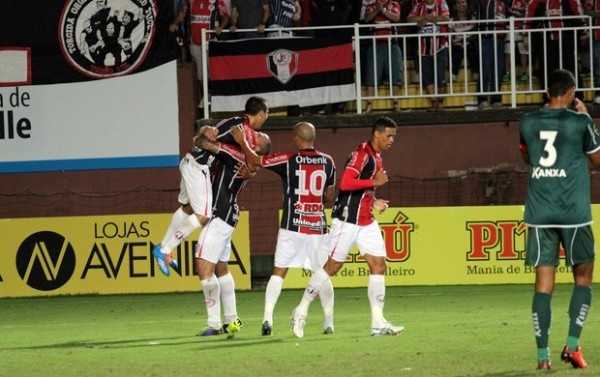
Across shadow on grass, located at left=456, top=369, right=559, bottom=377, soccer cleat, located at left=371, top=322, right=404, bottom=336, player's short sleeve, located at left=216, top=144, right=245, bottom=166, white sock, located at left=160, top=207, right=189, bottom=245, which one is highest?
player's short sleeve, located at left=216, top=144, right=245, bottom=166

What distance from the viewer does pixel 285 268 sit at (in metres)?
14.2

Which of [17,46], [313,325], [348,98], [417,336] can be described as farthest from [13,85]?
[417,336]

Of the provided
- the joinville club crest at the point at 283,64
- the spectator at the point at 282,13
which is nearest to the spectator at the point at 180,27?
the spectator at the point at 282,13

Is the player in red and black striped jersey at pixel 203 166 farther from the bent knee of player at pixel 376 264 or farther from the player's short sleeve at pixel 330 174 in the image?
the bent knee of player at pixel 376 264

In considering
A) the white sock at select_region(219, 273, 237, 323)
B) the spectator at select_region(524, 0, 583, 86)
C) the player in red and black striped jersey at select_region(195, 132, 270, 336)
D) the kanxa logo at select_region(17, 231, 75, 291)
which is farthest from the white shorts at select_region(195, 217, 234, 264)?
the spectator at select_region(524, 0, 583, 86)

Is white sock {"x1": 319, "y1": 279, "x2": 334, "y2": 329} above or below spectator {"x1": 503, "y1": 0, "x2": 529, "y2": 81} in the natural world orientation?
below

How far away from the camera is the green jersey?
1088cm

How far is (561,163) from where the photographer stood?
10.9 m

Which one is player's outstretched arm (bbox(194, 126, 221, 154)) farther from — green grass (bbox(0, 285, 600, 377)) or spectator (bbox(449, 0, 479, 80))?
spectator (bbox(449, 0, 479, 80))

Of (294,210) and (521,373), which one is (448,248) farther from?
(521,373)

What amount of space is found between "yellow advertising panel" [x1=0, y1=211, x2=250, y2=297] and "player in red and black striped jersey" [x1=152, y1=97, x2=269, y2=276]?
5368mm

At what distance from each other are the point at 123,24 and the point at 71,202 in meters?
2.95

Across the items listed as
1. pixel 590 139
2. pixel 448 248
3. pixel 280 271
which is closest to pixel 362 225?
pixel 280 271

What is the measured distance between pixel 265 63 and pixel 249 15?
1.11 metres
